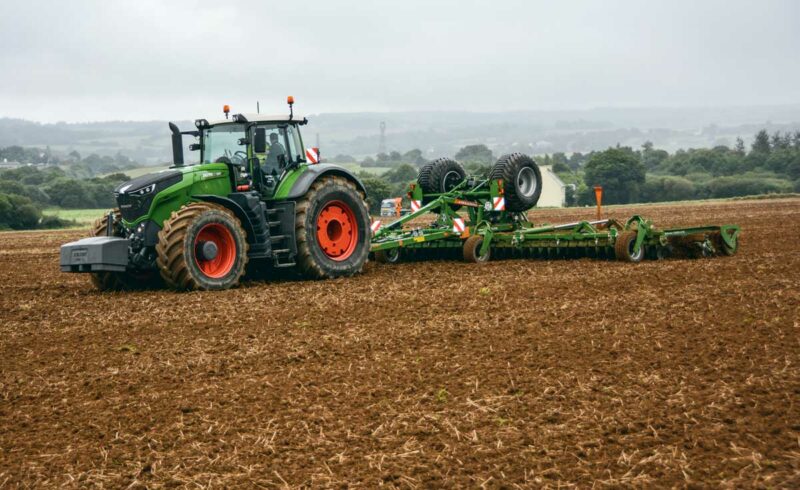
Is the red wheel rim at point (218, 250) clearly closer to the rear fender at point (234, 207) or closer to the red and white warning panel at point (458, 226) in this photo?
the rear fender at point (234, 207)

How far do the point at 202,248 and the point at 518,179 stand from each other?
647cm

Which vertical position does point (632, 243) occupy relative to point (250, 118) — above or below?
below

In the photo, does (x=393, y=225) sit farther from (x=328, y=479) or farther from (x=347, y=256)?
(x=328, y=479)

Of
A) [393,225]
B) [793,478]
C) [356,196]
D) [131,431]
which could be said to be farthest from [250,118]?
[793,478]

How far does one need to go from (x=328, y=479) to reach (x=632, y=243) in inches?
411

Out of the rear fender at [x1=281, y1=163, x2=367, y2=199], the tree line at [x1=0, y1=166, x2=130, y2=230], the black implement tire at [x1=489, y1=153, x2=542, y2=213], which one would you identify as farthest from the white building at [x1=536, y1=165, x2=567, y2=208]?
the rear fender at [x1=281, y1=163, x2=367, y2=199]

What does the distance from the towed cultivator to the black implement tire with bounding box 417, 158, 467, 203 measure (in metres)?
0.02

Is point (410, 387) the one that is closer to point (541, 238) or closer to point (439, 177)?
point (541, 238)

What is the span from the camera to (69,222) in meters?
38.8

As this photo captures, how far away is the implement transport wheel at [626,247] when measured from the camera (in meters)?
14.0

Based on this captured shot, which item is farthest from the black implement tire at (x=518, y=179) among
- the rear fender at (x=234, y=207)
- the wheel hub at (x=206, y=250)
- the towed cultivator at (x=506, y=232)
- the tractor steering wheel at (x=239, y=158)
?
the wheel hub at (x=206, y=250)

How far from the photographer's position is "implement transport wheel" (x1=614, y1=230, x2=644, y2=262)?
1405cm

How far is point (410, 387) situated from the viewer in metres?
6.45

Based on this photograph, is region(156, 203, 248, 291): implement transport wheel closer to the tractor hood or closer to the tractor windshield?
the tractor hood
